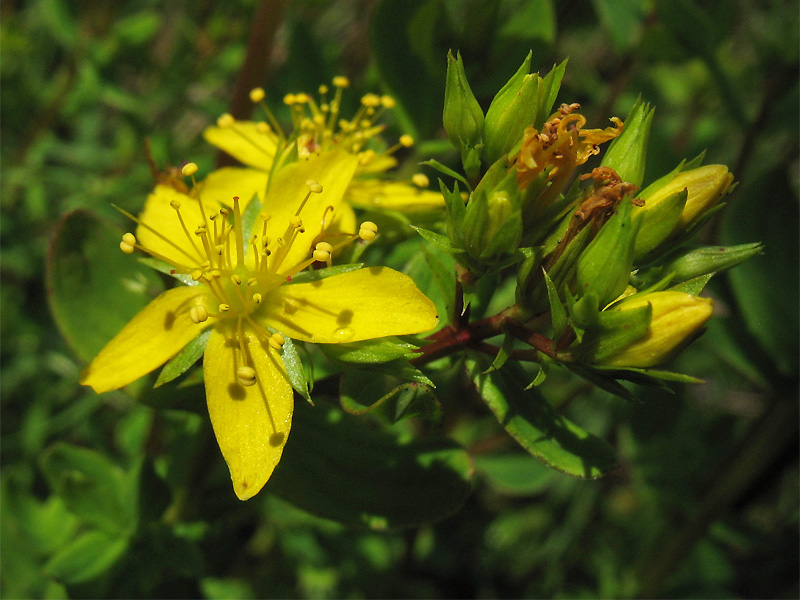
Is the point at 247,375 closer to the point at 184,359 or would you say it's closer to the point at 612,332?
the point at 184,359

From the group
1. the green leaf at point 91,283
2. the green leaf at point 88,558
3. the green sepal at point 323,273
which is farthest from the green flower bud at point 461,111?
the green leaf at point 88,558

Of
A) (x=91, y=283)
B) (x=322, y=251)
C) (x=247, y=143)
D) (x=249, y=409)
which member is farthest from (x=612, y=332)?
(x=91, y=283)

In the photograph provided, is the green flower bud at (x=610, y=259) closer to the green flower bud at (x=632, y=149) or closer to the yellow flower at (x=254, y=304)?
the green flower bud at (x=632, y=149)

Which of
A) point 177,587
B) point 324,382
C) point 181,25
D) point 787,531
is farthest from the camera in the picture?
point 181,25

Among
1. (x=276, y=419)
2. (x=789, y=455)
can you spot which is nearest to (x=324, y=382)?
(x=276, y=419)

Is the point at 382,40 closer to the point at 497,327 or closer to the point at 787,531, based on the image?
the point at 497,327

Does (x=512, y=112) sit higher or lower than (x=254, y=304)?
higher
